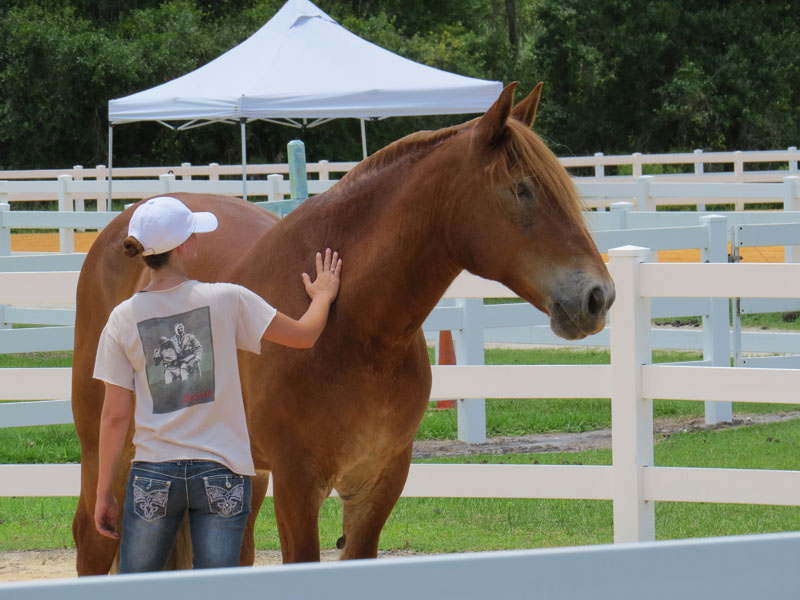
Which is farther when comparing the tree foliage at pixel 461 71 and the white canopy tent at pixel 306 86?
the tree foliage at pixel 461 71

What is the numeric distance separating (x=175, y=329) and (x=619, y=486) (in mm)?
2956

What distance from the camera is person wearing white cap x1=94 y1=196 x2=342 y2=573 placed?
3.08m

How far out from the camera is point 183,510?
10.2 feet

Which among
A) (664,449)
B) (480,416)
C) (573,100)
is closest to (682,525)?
(664,449)

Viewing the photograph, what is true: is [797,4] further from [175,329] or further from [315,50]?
[175,329]

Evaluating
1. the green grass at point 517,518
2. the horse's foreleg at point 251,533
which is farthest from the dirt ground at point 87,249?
the horse's foreleg at point 251,533

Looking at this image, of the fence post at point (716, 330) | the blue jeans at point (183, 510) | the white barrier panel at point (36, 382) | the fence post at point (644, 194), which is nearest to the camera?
the blue jeans at point (183, 510)

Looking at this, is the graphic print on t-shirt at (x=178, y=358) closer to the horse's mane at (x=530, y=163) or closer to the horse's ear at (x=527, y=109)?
the horse's mane at (x=530, y=163)

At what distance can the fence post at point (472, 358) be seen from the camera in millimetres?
8469

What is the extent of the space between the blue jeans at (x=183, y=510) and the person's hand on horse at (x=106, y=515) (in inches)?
5.7

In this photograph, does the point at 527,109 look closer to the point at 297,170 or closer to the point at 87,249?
the point at 297,170

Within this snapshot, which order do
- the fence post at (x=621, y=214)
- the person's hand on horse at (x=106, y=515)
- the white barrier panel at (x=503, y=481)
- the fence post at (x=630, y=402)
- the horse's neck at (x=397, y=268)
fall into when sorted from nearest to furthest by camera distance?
the person's hand on horse at (x=106, y=515) → the horse's neck at (x=397, y=268) → the fence post at (x=630, y=402) → the white barrier panel at (x=503, y=481) → the fence post at (x=621, y=214)

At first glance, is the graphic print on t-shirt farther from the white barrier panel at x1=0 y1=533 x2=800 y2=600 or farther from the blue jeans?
the white barrier panel at x1=0 y1=533 x2=800 y2=600

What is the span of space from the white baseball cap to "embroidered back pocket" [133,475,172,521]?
2.00ft
